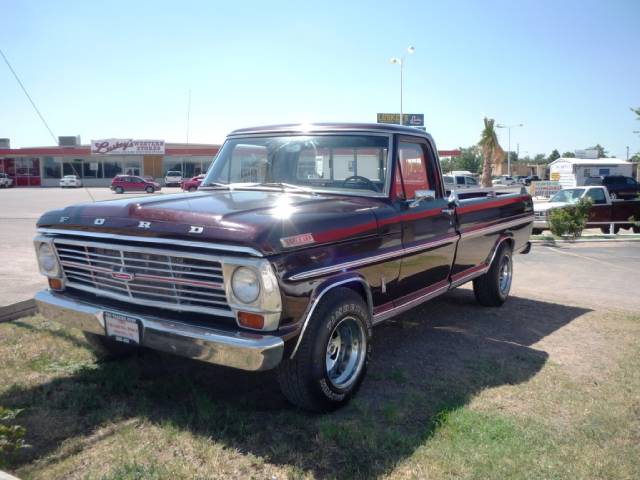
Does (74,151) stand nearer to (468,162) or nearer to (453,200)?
(453,200)

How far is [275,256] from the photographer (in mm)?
3250

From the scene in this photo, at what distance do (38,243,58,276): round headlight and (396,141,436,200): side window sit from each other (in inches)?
108

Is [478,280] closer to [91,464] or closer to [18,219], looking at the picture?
[91,464]

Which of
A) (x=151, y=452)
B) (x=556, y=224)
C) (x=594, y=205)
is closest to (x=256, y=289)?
(x=151, y=452)

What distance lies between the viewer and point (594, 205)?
666 inches

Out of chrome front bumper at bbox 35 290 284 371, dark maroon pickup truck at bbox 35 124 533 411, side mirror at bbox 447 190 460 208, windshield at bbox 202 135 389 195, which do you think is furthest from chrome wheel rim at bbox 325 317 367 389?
side mirror at bbox 447 190 460 208

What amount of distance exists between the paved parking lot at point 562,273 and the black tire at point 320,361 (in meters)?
3.44

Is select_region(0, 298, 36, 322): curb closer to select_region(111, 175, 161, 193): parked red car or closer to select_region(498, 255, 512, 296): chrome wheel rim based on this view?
select_region(498, 255, 512, 296): chrome wheel rim

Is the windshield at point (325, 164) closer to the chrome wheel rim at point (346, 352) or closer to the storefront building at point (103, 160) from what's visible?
the chrome wheel rim at point (346, 352)

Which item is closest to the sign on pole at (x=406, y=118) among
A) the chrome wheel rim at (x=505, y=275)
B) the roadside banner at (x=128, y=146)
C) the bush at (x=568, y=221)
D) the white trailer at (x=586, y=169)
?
the white trailer at (x=586, y=169)

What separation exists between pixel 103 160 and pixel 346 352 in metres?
56.8

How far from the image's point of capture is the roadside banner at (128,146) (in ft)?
177

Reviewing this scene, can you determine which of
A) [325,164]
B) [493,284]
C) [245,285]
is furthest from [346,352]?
[493,284]

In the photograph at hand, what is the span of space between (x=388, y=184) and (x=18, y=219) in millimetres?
17533
